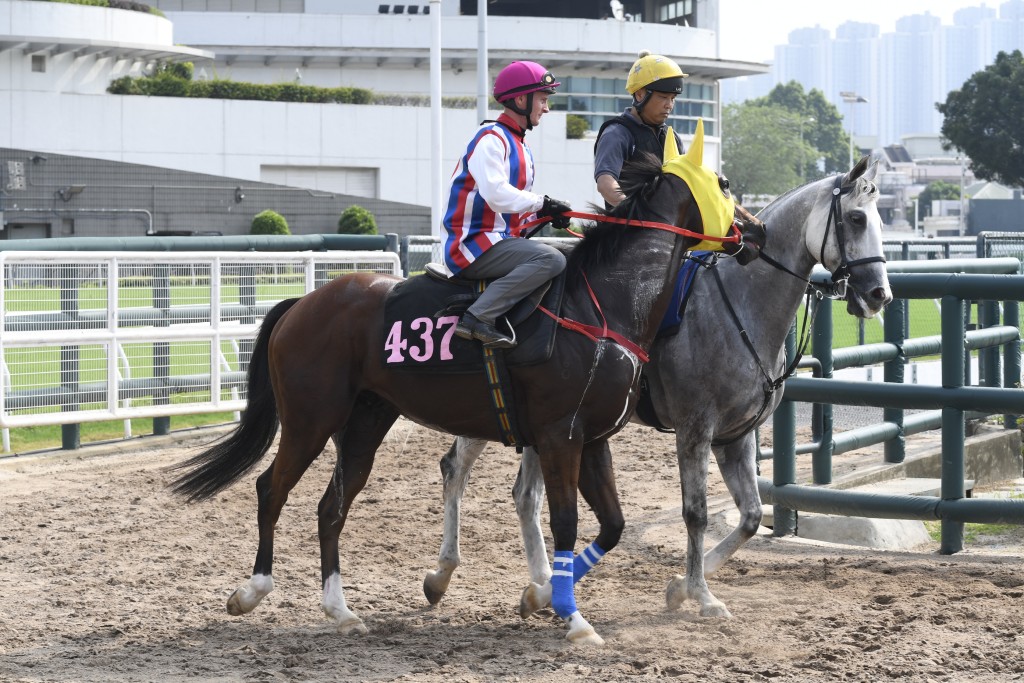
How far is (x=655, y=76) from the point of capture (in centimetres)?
603

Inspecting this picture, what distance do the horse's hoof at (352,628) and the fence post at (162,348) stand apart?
5323mm

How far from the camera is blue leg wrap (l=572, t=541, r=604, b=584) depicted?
5.49 m

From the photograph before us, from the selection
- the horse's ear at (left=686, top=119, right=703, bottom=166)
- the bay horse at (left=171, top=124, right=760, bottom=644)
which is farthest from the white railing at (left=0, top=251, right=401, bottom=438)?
the horse's ear at (left=686, top=119, right=703, bottom=166)

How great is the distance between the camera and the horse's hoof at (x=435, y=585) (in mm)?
5863

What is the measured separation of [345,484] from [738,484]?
1.79 meters

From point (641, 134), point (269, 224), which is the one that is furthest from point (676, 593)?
point (269, 224)

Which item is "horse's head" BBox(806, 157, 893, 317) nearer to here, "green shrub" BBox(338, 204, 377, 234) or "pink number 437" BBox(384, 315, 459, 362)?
"pink number 437" BBox(384, 315, 459, 362)

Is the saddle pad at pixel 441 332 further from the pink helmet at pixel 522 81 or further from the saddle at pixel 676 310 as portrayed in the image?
the pink helmet at pixel 522 81

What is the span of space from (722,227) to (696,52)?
52.2m

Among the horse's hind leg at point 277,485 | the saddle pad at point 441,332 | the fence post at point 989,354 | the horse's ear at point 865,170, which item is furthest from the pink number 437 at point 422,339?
the fence post at point 989,354

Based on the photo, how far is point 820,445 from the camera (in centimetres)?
764

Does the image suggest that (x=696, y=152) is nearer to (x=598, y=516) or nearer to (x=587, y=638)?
(x=598, y=516)

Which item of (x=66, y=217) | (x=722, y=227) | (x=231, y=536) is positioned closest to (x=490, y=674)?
(x=722, y=227)

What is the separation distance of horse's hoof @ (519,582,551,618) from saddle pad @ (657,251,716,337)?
124 cm
